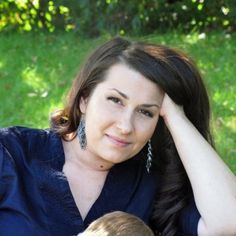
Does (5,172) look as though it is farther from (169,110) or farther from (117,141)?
(169,110)

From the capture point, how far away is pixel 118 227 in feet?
7.53

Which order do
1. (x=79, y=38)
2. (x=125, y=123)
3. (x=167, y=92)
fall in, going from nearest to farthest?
1. (x=125, y=123)
2. (x=167, y=92)
3. (x=79, y=38)

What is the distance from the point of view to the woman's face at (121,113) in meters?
2.85

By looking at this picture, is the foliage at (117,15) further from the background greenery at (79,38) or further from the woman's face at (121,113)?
the woman's face at (121,113)

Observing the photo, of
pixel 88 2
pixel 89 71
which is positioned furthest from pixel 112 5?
pixel 89 71

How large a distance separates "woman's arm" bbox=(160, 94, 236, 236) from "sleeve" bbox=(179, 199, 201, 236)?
0.11 ft

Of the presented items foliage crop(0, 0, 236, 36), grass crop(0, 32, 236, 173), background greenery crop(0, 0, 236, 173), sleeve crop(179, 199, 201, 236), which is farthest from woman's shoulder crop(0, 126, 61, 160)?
foliage crop(0, 0, 236, 36)

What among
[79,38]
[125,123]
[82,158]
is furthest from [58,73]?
[125,123]

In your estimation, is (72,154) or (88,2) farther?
(88,2)

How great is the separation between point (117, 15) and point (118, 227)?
586 centimetres

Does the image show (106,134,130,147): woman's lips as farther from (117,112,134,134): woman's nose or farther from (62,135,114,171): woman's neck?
(62,135,114,171): woman's neck

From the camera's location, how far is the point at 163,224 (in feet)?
10.5

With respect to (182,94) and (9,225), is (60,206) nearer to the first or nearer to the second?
(9,225)

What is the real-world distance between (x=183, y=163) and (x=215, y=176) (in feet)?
0.58
